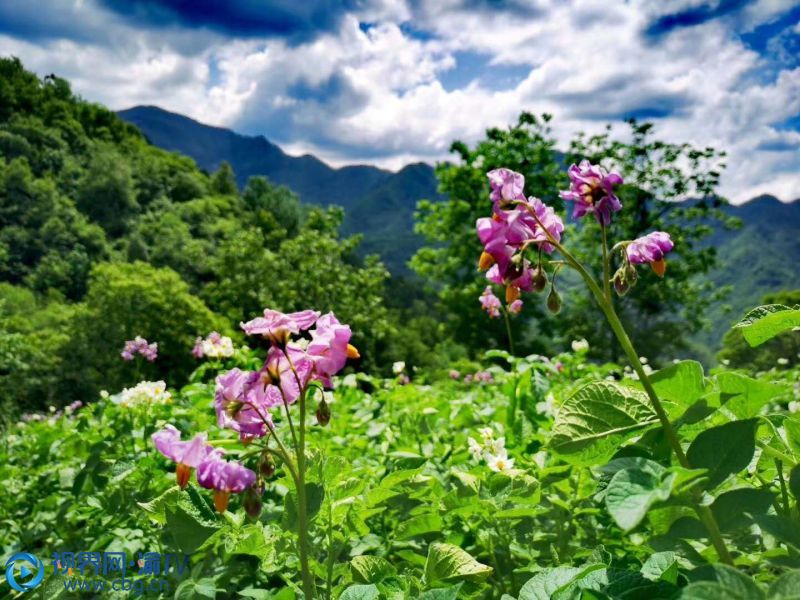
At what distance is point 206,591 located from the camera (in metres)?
1.40

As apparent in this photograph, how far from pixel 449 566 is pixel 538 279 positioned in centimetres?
70

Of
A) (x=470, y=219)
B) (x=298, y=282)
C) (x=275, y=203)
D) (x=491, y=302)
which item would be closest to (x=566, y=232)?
(x=470, y=219)

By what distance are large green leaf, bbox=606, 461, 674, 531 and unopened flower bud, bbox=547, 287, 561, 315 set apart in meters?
0.54

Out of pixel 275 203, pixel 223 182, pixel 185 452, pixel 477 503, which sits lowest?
pixel 477 503

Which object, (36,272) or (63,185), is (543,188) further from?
(63,185)

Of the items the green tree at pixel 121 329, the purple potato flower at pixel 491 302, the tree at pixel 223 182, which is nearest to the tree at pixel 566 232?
the green tree at pixel 121 329

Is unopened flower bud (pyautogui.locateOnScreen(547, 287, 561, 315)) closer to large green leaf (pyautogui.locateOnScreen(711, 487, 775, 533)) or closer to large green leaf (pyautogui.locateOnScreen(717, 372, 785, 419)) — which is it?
large green leaf (pyautogui.locateOnScreen(717, 372, 785, 419))

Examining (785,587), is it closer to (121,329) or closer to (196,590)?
(196,590)

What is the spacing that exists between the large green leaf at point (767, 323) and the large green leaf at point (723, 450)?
0.24 metres

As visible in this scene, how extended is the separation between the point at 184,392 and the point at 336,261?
25375 mm

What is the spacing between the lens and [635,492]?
83 cm

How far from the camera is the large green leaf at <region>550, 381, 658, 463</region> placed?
107 centimetres

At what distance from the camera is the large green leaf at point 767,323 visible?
A: 1.11m

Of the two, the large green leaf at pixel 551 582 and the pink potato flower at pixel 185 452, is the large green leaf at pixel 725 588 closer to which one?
the large green leaf at pixel 551 582
